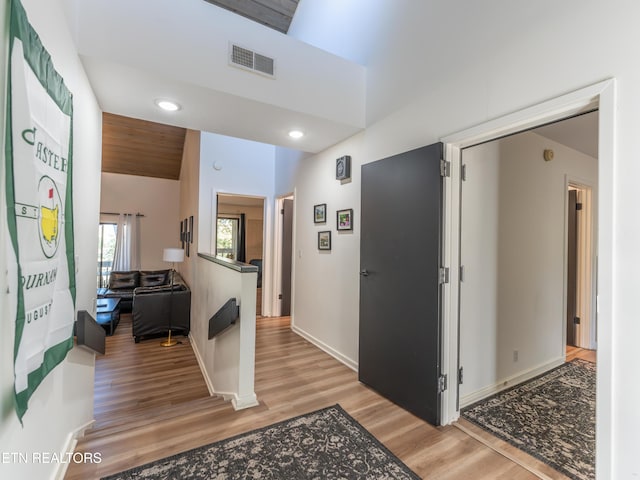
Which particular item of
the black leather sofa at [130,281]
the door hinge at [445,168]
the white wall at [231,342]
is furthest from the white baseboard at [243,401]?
the black leather sofa at [130,281]

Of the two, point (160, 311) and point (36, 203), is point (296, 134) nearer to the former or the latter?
point (36, 203)

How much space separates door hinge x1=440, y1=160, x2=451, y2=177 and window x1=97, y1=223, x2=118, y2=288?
7398 millimetres

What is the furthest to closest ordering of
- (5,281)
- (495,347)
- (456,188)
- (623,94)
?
(495,347) → (456,188) → (623,94) → (5,281)

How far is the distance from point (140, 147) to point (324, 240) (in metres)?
5.05

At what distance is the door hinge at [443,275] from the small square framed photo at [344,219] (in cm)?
117

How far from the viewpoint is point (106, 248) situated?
6.95m

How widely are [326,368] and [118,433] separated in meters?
1.76

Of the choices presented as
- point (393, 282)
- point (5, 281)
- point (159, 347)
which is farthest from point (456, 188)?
point (159, 347)

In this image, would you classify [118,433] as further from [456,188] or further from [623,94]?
[623,94]

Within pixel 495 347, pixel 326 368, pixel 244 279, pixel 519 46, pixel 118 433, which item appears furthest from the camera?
pixel 326 368

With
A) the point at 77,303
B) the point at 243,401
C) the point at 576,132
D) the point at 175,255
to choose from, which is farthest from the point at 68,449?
the point at 576,132

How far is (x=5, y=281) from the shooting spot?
3.00 ft

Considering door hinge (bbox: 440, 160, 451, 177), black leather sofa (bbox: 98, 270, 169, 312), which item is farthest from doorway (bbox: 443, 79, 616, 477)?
black leather sofa (bbox: 98, 270, 169, 312)

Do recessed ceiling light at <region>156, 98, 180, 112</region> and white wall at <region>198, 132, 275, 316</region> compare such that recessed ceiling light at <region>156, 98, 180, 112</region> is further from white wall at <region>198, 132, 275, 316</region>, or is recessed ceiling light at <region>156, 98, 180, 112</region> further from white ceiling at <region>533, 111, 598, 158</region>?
white ceiling at <region>533, 111, 598, 158</region>
